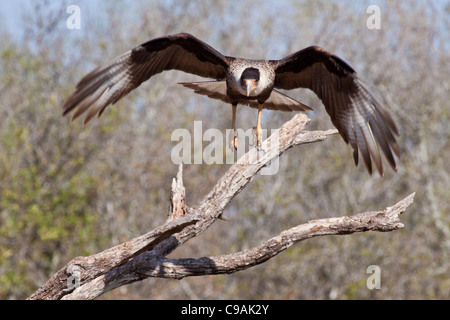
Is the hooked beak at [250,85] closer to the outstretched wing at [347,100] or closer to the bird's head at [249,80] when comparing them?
the bird's head at [249,80]

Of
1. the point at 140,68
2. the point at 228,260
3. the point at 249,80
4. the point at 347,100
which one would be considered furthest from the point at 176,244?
the point at 347,100

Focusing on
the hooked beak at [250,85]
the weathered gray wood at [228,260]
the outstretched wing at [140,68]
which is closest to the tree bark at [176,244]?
the weathered gray wood at [228,260]

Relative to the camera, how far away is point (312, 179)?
18.5 metres

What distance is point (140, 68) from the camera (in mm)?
7004

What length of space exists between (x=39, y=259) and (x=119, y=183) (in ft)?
7.85

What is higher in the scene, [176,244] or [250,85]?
[250,85]

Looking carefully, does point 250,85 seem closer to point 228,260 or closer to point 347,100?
point 347,100

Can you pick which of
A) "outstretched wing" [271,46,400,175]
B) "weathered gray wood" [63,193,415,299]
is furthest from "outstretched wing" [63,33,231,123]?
"weathered gray wood" [63,193,415,299]

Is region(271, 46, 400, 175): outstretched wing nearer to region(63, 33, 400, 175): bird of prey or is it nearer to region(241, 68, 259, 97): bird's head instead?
region(63, 33, 400, 175): bird of prey

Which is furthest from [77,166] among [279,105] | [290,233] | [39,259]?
[290,233]

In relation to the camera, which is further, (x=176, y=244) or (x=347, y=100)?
(x=347, y=100)

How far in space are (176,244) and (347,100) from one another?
225 centimetres
